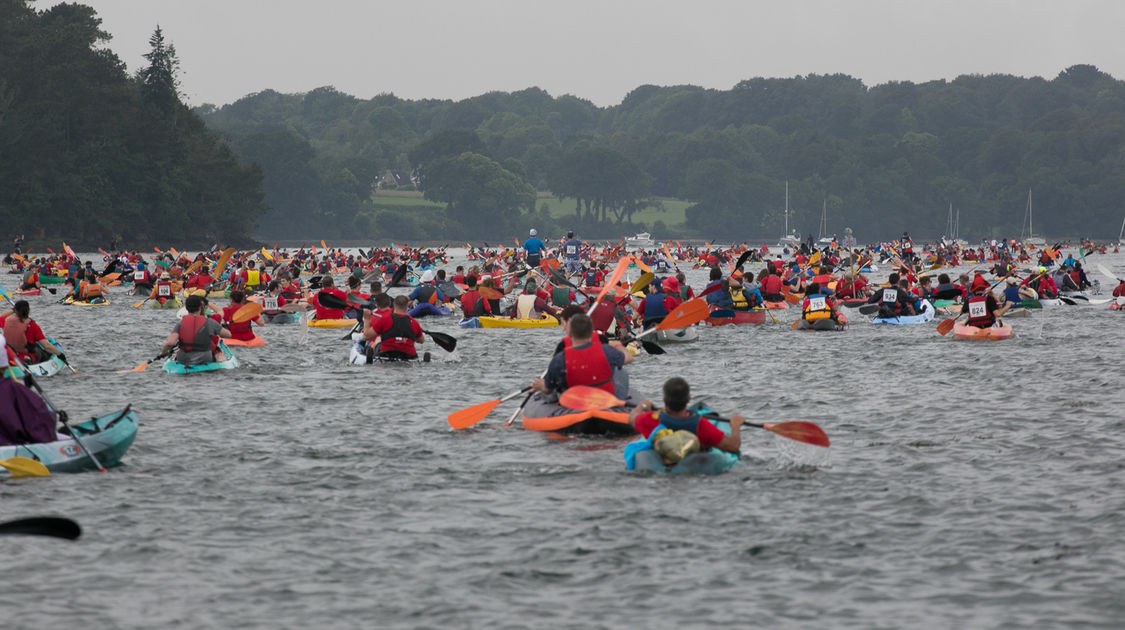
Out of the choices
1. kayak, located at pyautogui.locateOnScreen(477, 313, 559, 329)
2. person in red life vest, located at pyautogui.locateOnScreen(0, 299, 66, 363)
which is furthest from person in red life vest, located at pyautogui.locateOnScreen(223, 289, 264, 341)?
kayak, located at pyautogui.locateOnScreen(477, 313, 559, 329)

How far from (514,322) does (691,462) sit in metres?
17.9

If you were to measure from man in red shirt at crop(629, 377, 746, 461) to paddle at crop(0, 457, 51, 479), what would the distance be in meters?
5.74

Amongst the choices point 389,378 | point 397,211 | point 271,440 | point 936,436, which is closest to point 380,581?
point 271,440

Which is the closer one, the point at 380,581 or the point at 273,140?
the point at 380,581

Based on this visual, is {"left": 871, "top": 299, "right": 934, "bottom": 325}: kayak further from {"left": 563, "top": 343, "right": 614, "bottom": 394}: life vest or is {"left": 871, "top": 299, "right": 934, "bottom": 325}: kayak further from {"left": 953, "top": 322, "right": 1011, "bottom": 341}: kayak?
{"left": 563, "top": 343, "right": 614, "bottom": 394}: life vest

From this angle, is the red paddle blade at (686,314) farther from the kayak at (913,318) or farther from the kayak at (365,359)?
the kayak at (913,318)

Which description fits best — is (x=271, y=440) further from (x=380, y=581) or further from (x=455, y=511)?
(x=380, y=581)

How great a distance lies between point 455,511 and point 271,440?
447cm

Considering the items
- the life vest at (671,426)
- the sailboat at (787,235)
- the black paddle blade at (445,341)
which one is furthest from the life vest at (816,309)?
the sailboat at (787,235)

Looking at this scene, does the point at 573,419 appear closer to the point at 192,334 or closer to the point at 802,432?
the point at 802,432

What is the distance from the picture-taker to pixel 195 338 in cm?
2023

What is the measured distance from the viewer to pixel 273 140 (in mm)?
154625

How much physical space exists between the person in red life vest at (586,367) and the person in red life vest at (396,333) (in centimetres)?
681

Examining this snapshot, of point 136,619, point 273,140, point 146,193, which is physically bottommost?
point 136,619
